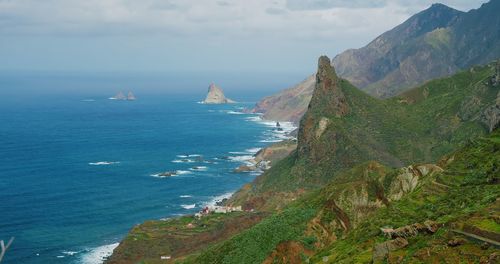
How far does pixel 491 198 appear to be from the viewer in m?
64.7

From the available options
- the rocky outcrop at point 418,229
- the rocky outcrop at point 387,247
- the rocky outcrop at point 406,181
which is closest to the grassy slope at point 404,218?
the rocky outcrop at point 387,247

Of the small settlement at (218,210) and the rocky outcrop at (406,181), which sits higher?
the rocky outcrop at (406,181)

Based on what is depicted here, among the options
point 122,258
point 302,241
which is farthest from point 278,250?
point 122,258

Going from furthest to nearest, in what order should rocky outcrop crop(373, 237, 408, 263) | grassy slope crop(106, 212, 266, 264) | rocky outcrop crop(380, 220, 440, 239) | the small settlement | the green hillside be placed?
the small settlement, grassy slope crop(106, 212, 266, 264), rocky outcrop crop(380, 220, 440, 239), rocky outcrop crop(373, 237, 408, 263), the green hillside

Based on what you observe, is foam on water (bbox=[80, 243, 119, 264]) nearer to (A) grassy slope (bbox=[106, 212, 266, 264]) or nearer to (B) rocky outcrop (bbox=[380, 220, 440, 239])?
(A) grassy slope (bbox=[106, 212, 266, 264])

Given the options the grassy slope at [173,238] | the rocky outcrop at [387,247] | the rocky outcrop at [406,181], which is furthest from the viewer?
the grassy slope at [173,238]

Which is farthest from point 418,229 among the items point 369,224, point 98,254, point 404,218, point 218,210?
point 218,210

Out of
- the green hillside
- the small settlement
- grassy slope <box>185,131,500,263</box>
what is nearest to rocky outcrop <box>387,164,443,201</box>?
the green hillside

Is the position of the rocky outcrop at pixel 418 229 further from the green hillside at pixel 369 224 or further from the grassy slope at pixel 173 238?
the grassy slope at pixel 173 238

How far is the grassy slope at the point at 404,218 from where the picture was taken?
2237 inches

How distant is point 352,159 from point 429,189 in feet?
387

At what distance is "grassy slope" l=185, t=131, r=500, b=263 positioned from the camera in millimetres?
56812

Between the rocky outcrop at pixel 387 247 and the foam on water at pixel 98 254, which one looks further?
the foam on water at pixel 98 254

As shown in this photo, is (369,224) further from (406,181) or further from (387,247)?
(406,181)
